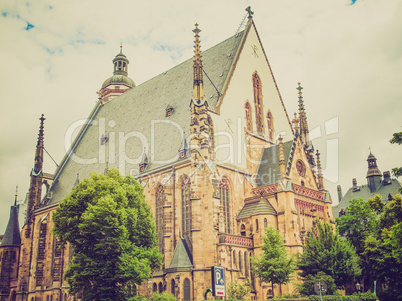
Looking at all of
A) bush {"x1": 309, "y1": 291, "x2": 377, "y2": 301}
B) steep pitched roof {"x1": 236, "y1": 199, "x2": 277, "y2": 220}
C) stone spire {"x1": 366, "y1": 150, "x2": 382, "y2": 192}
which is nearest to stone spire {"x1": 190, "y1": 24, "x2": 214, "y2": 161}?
steep pitched roof {"x1": 236, "y1": 199, "x2": 277, "y2": 220}

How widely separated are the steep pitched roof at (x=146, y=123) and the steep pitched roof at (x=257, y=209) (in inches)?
277

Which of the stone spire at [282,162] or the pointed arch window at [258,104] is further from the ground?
the pointed arch window at [258,104]

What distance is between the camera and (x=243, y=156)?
37.9 metres

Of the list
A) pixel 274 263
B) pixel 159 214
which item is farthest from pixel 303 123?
pixel 274 263

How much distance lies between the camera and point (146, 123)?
45.0 meters

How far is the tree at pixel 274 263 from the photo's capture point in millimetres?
28984

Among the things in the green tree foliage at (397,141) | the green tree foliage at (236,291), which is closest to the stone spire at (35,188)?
the green tree foliage at (236,291)

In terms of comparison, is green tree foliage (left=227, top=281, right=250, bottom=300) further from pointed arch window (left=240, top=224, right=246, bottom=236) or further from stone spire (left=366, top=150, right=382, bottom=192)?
→ stone spire (left=366, top=150, right=382, bottom=192)

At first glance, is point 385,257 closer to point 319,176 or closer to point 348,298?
point 348,298

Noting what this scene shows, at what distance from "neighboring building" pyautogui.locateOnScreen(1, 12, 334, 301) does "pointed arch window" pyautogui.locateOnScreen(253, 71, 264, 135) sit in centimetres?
12

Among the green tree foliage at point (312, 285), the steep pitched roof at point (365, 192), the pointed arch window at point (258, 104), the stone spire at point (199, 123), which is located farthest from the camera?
the steep pitched roof at point (365, 192)

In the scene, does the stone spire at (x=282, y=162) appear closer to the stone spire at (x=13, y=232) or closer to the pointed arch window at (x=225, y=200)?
the pointed arch window at (x=225, y=200)

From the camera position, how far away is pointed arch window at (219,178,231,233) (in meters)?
35.1

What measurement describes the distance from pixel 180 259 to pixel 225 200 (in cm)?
635
